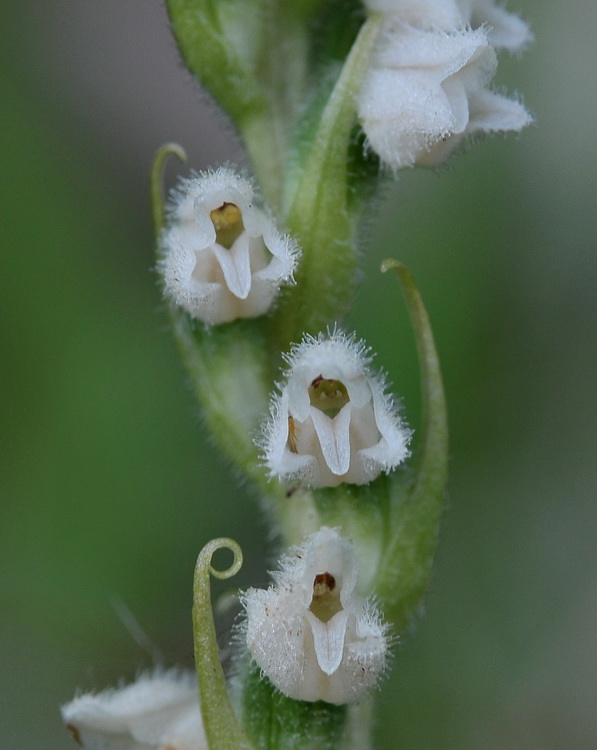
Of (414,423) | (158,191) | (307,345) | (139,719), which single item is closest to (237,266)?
(307,345)

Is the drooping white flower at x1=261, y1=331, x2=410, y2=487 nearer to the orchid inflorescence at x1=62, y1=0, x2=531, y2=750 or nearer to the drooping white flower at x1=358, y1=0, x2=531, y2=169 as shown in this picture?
the orchid inflorescence at x1=62, y1=0, x2=531, y2=750

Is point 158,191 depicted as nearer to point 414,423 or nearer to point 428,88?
point 428,88

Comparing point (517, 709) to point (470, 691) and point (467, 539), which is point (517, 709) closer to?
point (470, 691)

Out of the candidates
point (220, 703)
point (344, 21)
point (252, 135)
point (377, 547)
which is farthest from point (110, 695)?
point (344, 21)

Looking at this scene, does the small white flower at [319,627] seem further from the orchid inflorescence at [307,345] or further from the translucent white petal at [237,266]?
the translucent white petal at [237,266]

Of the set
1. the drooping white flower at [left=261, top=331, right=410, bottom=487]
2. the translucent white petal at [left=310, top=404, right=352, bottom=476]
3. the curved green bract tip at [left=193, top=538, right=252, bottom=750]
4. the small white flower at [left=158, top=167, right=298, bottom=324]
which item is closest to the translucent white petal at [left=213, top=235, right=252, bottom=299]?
the small white flower at [left=158, top=167, right=298, bottom=324]
